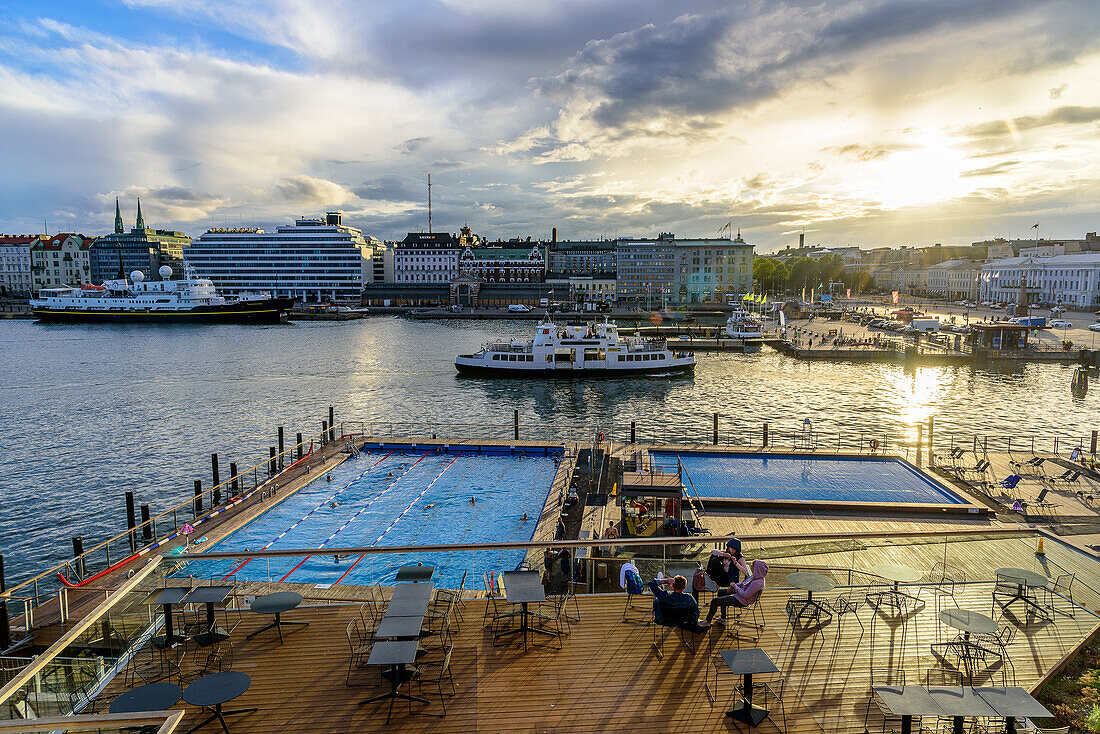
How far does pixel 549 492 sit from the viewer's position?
2252 cm

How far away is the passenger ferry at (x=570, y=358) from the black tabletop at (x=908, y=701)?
166 ft

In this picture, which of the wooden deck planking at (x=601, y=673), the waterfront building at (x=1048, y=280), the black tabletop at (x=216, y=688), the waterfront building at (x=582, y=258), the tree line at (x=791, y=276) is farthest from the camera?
the waterfront building at (x=582, y=258)

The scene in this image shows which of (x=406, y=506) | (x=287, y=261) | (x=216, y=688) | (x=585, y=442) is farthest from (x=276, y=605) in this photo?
(x=287, y=261)

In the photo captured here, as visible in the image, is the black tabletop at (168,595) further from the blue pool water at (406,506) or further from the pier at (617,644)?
the blue pool water at (406,506)

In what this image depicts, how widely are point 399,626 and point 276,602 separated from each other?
5.88 ft

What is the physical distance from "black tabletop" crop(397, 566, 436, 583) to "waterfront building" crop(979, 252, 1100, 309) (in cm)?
11875

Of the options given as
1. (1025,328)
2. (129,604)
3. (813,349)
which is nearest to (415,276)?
(813,349)

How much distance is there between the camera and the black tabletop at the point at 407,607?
287 inches

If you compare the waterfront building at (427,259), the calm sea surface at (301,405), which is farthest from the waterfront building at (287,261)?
the calm sea surface at (301,405)

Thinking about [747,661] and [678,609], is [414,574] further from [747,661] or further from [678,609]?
[747,661]

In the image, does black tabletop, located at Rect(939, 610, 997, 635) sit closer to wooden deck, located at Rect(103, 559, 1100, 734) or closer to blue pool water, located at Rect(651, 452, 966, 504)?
wooden deck, located at Rect(103, 559, 1100, 734)

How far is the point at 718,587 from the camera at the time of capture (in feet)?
26.7

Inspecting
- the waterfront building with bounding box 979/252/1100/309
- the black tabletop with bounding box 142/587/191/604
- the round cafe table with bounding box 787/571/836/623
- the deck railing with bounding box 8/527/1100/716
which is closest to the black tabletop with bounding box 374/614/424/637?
the deck railing with bounding box 8/527/1100/716

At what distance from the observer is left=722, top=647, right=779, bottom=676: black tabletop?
624 centimetres
